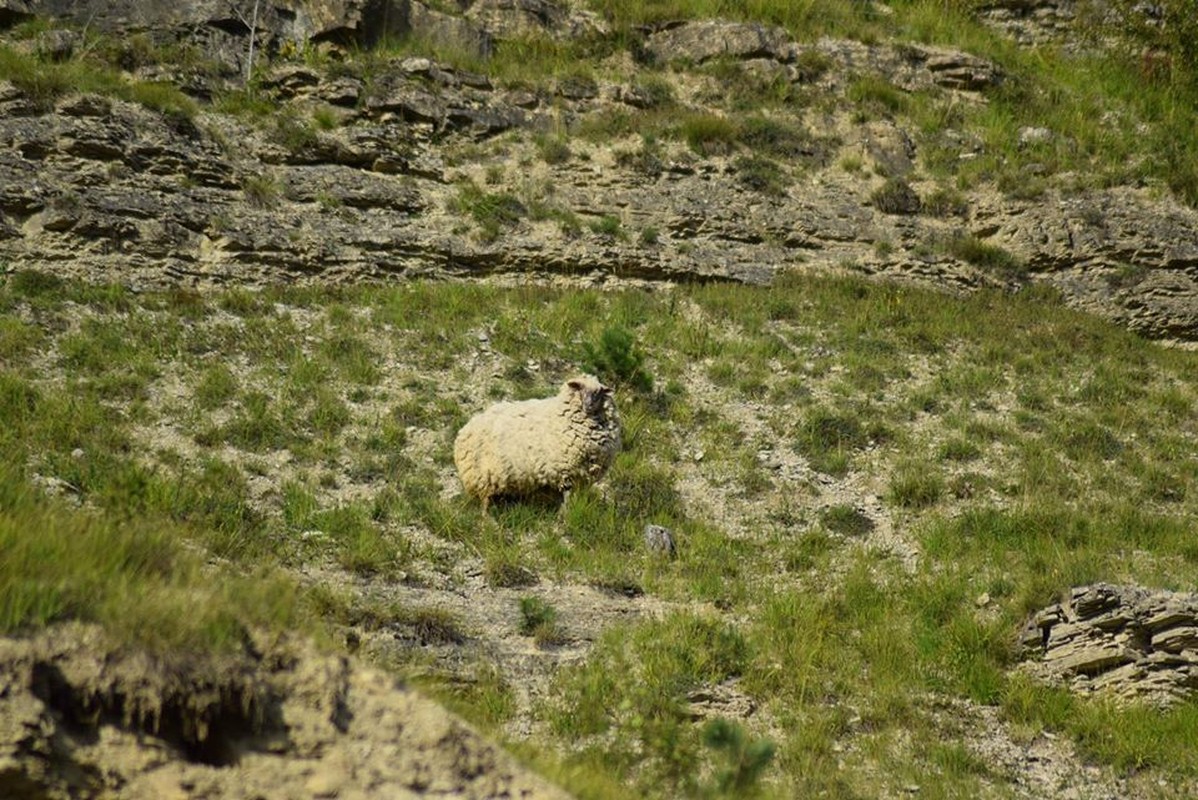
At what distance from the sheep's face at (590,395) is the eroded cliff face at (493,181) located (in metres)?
7.10

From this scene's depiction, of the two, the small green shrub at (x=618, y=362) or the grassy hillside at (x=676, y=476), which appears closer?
the grassy hillside at (x=676, y=476)

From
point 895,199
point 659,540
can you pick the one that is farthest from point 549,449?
point 895,199

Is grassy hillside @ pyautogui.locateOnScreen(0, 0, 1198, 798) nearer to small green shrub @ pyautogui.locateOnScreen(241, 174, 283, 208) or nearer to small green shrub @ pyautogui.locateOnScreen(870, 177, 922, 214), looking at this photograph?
small green shrub @ pyautogui.locateOnScreen(241, 174, 283, 208)

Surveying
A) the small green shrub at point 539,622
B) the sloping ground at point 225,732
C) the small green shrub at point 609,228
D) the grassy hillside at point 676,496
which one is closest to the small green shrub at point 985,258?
the grassy hillside at point 676,496

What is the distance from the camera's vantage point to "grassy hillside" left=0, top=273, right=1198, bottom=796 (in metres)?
7.87

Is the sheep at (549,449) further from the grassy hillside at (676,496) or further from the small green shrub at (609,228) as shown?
the small green shrub at (609,228)

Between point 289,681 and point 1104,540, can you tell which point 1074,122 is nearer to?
point 1104,540

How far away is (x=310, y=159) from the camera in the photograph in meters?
19.5

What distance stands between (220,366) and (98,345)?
1533 mm

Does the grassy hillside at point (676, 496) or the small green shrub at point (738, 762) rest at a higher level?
the small green shrub at point (738, 762)

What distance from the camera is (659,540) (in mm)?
11609

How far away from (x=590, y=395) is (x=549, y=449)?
72cm

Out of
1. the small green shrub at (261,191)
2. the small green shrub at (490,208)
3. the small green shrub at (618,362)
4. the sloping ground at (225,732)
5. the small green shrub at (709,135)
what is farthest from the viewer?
the small green shrub at (709,135)

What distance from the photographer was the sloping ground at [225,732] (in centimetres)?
393
